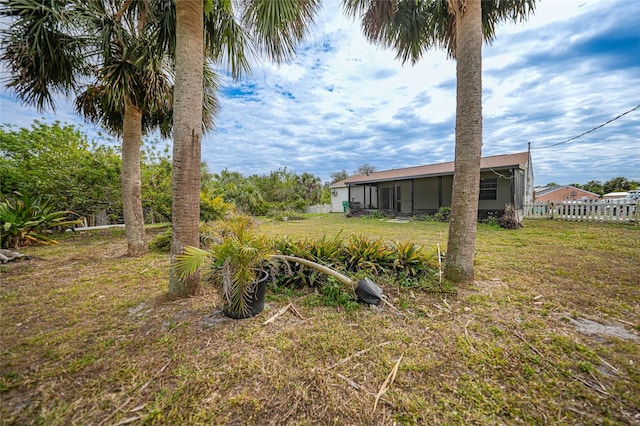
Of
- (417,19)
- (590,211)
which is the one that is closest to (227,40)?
(417,19)

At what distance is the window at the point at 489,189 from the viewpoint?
12203mm

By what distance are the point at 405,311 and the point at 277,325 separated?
1.49m

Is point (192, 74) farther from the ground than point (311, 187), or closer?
closer

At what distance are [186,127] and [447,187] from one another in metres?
14.8

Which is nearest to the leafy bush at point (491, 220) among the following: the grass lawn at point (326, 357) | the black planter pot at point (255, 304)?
the grass lawn at point (326, 357)

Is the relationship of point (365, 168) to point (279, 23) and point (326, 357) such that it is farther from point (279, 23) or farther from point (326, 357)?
point (326, 357)

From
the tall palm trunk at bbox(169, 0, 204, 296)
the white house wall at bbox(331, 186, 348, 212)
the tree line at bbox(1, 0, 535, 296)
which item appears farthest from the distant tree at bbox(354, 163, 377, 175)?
the tall palm trunk at bbox(169, 0, 204, 296)

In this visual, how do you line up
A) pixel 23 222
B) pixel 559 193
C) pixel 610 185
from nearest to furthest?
pixel 23 222, pixel 559 193, pixel 610 185

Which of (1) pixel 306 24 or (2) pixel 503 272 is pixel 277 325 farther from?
(1) pixel 306 24

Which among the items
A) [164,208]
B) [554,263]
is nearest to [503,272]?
[554,263]

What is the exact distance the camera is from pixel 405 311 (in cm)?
261

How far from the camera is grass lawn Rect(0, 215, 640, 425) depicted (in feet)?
4.48

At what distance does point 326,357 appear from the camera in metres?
1.86

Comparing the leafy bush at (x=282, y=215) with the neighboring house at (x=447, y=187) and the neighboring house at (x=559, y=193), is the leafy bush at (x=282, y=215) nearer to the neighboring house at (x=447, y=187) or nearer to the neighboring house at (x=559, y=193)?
the neighboring house at (x=447, y=187)
